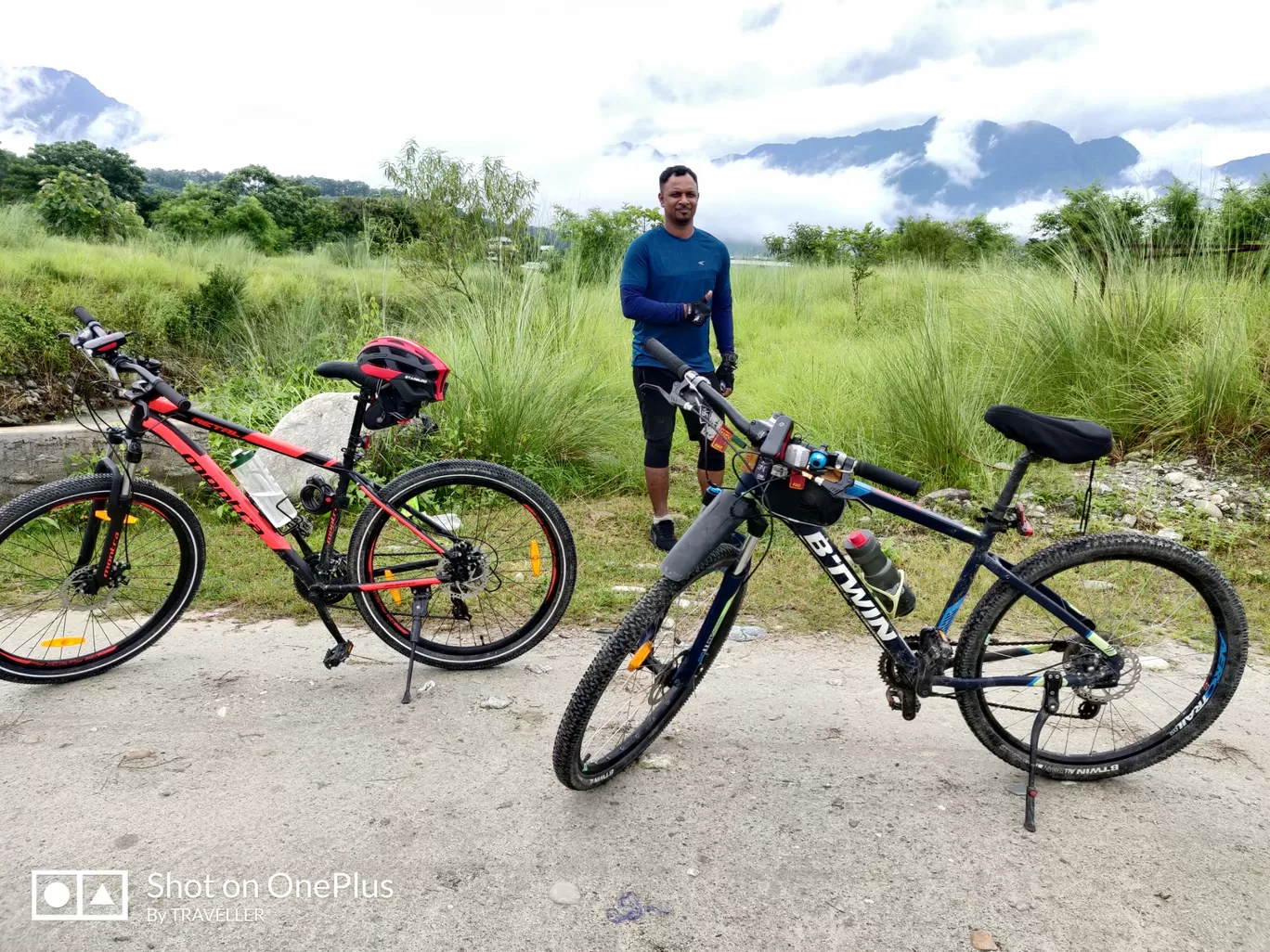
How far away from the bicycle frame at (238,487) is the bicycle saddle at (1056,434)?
211 cm

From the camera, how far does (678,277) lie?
4484 millimetres

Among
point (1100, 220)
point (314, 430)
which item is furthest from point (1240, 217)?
point (314, 430)

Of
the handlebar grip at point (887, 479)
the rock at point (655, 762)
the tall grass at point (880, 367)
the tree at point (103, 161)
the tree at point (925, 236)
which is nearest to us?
the handlebar grip at point (887, 479)

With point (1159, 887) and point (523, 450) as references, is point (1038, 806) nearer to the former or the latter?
point (1159, 887)

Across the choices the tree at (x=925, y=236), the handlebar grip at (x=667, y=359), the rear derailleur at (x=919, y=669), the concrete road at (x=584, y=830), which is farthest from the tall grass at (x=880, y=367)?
the tree at (x=925, y=236)

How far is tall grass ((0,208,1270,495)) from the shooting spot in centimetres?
589

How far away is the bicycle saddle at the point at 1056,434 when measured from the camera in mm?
2227

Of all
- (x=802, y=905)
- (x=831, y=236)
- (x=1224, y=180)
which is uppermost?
(x=831, y=236)

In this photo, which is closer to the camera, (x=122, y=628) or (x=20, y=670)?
(x=20, y=670)

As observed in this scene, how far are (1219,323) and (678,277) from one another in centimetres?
423

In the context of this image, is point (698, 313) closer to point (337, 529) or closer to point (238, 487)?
point (337, 529)

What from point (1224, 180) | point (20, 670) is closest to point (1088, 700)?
point (20, 670)

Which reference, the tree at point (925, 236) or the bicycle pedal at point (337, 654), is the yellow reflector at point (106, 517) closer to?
the bicycle pedal at point (337, 654)

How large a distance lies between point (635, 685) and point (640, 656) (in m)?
0.48
